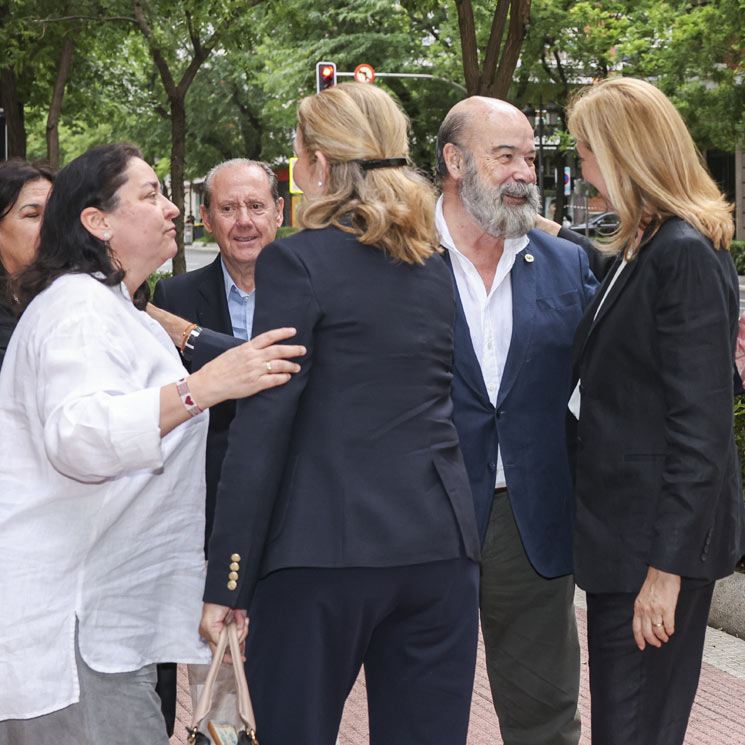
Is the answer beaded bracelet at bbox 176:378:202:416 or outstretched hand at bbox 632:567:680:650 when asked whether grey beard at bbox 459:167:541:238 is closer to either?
outstretched hand at bbox 632:567:680:650

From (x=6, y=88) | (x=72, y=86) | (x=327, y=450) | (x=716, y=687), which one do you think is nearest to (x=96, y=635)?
(x=327, y=450)

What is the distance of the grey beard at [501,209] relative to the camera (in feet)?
11.9

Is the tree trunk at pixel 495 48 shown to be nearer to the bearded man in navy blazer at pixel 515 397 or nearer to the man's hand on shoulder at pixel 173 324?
the bearded man in navy blazer at pixel 515 397

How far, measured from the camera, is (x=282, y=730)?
2.65 metres

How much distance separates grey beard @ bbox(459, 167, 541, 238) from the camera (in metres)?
3.62

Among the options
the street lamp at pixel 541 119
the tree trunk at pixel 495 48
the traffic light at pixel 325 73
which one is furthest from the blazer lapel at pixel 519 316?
the street lamp at pixel 541 119

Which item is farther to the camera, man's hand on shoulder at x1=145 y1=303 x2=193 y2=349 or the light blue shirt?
the light blue shirt

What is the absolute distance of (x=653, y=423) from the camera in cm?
292

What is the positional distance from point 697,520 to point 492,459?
86cm

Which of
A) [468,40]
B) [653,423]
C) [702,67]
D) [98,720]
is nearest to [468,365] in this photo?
[653,423]

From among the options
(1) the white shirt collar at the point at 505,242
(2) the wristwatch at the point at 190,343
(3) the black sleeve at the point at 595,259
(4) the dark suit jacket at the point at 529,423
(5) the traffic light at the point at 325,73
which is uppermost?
(5) the traffic light at the point at 325,73

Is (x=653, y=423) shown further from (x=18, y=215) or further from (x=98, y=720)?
(x=18, y=215)

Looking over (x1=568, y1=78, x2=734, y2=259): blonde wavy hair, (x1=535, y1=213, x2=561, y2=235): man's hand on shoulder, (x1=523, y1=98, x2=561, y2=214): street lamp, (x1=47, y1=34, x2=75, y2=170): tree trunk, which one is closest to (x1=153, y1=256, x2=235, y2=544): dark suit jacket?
(x1=535, y1=213, x2=561, y2=235): man's hand on shoulder

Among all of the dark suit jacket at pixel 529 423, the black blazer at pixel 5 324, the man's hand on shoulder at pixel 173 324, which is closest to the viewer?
the black blazer at pixel 5 324
